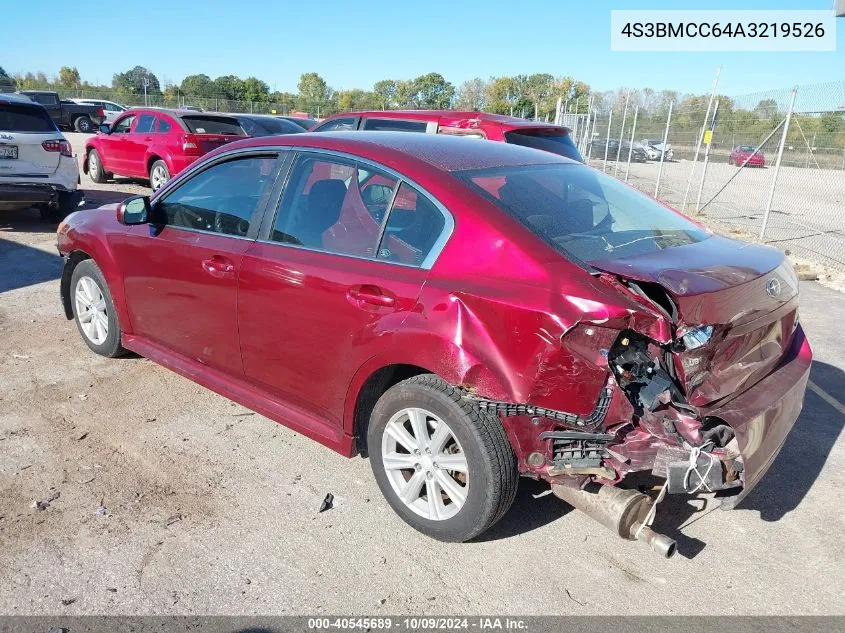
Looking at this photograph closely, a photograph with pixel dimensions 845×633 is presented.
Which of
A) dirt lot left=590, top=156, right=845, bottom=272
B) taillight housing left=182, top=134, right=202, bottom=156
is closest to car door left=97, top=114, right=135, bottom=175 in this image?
taillight housing left=182, top=134, right=202, bottom=156

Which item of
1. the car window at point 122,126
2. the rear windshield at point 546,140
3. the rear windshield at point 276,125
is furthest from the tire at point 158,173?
the rear windshield at point 546,140

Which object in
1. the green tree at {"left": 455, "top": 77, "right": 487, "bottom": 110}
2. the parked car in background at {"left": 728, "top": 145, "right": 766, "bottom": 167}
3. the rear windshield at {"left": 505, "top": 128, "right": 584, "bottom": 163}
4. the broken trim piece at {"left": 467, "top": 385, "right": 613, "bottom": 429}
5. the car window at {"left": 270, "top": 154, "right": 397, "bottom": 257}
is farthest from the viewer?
the green tree at {"left": 455, "top": 77, "right": 487, "bottom": 110}

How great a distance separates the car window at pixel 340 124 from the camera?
9172mm

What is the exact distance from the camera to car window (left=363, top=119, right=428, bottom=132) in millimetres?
8406

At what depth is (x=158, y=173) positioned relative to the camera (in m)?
12.6

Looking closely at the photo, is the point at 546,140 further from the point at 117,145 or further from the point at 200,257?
the point at 117,145

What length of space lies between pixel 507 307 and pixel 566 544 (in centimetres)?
123

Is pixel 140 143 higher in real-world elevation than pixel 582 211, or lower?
lower

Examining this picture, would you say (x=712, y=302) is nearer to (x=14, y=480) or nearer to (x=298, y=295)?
(x=298, y=295)

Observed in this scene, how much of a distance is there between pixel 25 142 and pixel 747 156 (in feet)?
43.7

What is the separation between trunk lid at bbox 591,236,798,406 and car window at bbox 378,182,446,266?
2.45ft

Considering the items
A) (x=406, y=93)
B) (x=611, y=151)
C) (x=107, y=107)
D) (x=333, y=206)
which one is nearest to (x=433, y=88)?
(x=406, y=93)

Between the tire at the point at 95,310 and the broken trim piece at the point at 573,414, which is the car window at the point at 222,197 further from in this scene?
the broken trim piece at the point at 573,414

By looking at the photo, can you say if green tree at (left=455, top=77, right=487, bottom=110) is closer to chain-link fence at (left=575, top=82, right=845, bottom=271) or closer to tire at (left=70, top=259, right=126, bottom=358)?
chain-link fence at (left=575, top=82, right=845, bottom=271)
